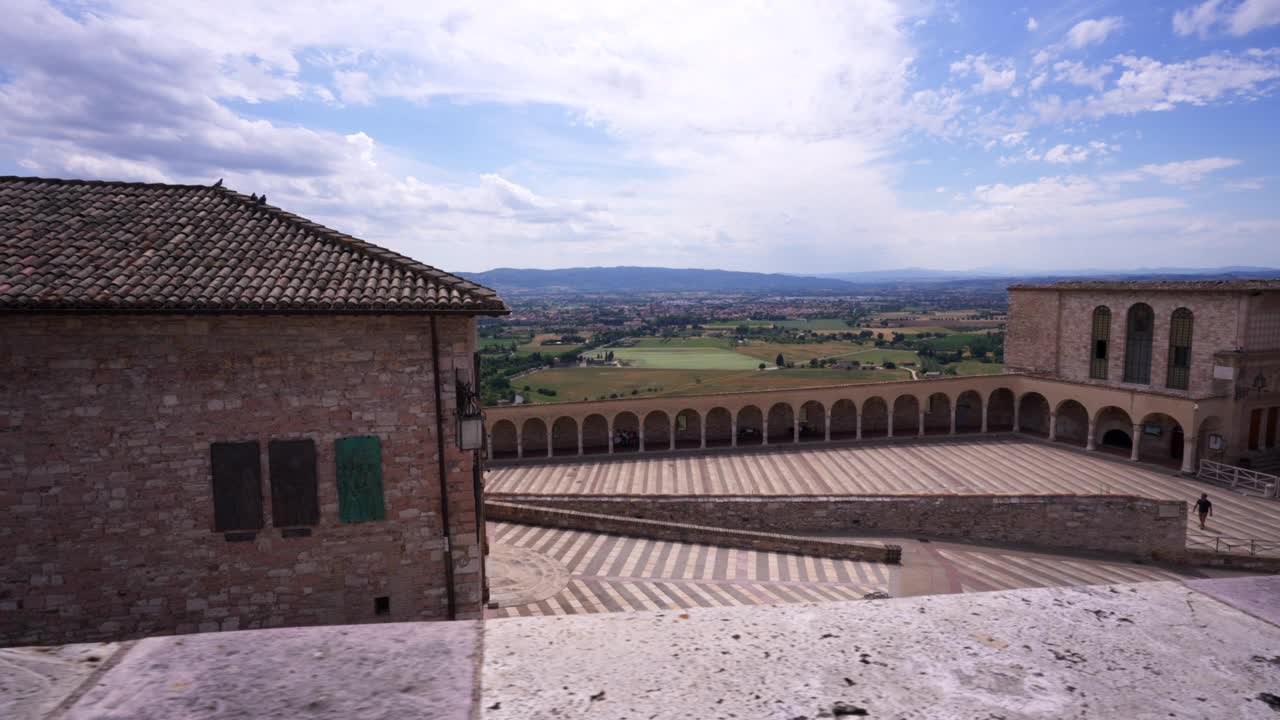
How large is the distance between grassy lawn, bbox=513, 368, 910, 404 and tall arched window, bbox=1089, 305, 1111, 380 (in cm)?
2280

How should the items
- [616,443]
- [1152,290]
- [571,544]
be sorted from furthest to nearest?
1. [616,443]
2. [1152,290]
3. [571,544]

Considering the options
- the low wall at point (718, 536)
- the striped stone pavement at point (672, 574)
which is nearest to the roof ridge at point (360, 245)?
the striped stone pavement at point (672, 574)

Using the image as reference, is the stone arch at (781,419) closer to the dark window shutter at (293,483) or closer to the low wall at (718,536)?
the low wall at (718,536)

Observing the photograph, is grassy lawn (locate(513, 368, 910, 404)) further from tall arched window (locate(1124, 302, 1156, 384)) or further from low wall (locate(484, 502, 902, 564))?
low wall (locate(484, 502, 902, 564))

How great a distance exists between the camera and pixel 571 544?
711 inches

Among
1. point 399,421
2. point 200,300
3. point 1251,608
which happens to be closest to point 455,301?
point 399,421

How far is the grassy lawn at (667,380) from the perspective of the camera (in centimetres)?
5753

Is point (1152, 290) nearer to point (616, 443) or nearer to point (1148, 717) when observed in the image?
point (616, 443)

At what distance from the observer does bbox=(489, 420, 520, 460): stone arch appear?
33.6 meters

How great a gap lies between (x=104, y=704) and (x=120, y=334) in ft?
31.2

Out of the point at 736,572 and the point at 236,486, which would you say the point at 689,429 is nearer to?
the point at 736,572

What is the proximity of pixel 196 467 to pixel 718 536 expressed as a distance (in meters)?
13.1

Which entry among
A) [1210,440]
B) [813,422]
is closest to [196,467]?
[813,422]

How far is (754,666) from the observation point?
6.44ft
